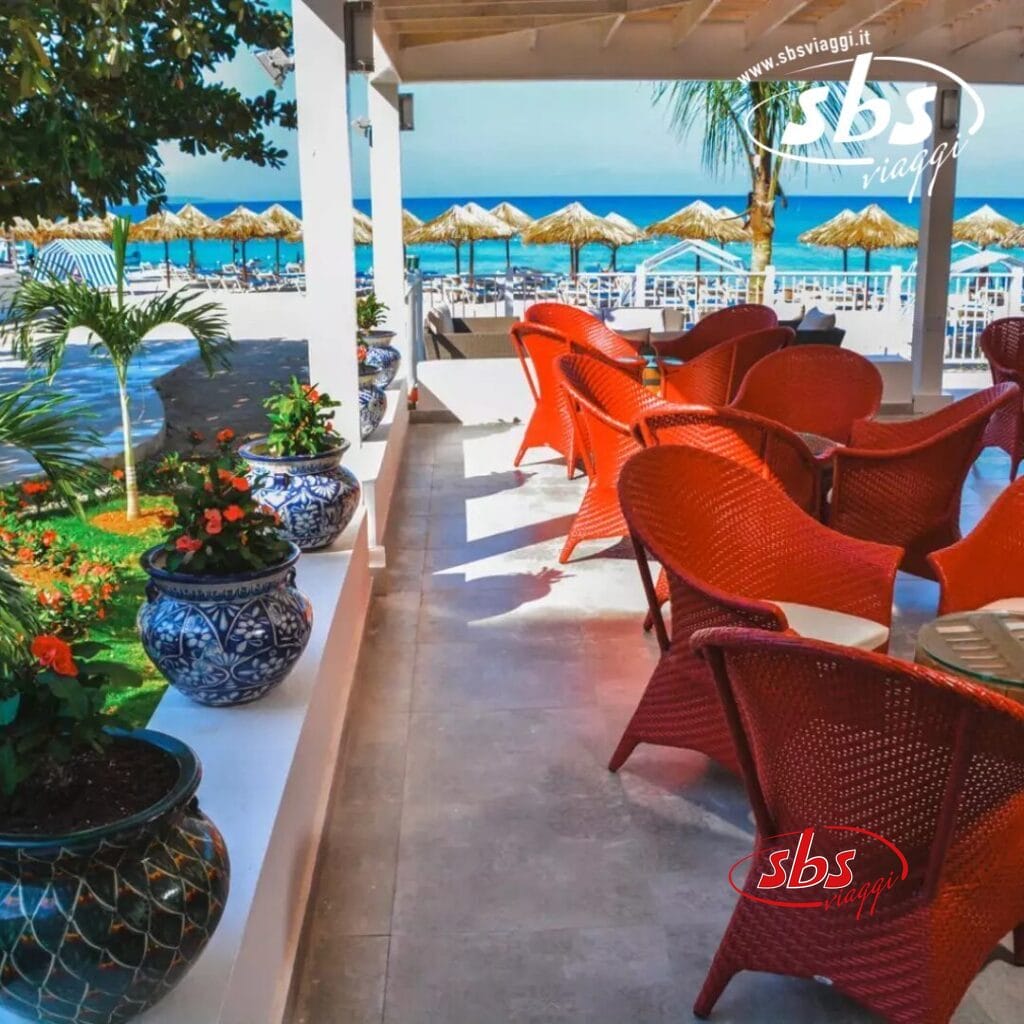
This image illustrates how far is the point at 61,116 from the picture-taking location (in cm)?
264

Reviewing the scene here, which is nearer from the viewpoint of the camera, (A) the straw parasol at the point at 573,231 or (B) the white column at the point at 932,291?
(B) the white column at the point at 932,291

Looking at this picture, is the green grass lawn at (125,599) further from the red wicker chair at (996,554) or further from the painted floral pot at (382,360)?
the red wicker chair at (996,554)

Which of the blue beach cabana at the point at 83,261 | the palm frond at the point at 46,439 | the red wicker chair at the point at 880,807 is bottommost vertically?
the red wicker chair at the point at 880,807

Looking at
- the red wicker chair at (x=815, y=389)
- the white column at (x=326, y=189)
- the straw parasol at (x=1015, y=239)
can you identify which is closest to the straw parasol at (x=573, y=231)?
the straw parasol at (x=1015, y=239)

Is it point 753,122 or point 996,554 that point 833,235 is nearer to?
point 753,122

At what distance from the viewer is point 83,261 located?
7.62 m

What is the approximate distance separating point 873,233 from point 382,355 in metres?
12.1

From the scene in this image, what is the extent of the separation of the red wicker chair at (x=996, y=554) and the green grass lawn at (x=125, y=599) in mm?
1982

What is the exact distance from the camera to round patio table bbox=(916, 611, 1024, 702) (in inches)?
89.9

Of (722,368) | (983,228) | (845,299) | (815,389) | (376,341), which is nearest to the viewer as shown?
(815,389)

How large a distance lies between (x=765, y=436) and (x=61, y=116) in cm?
234

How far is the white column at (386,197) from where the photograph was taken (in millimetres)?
8211

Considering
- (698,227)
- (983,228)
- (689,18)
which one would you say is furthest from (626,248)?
(689,18)

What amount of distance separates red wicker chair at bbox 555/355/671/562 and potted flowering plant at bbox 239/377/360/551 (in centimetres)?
114
